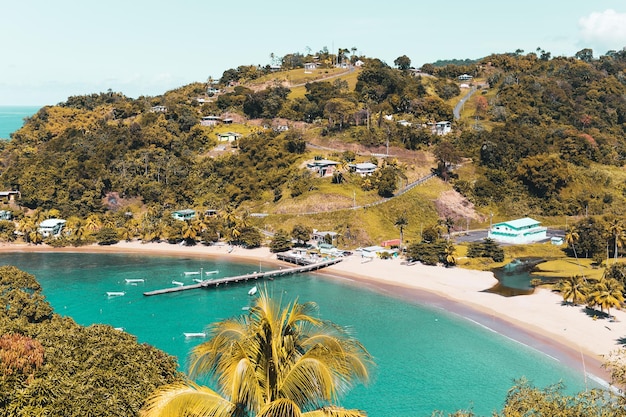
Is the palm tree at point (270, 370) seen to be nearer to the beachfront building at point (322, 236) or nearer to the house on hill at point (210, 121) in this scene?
the beachfront building at point (322, 236)

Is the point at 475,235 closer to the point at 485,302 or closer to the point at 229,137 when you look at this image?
the point at 485,302

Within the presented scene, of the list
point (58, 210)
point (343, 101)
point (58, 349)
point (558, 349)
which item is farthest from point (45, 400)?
point (343, 101)

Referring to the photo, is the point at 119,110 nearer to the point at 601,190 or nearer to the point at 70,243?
the point at 70,243

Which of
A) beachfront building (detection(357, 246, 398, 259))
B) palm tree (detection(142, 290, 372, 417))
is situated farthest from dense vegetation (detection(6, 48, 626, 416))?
palm tree (detection(142, 290, 372, 417))

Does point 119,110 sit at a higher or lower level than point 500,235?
higher

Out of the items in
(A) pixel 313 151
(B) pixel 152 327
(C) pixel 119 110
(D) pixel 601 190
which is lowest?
(B) pixel 152 327

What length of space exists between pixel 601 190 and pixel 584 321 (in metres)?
69.2

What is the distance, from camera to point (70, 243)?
105 meters

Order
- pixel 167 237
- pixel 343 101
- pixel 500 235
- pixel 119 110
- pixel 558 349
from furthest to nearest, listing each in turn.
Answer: pixel 119 110 < pixel 343 101 < pixel 167 237 < pixel 500 235 < pixel 558 349

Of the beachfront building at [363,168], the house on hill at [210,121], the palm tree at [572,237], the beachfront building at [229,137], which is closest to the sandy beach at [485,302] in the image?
the palm tree at [572,237]

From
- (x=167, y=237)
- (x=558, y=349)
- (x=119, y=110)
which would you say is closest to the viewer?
(x=558, y=349)

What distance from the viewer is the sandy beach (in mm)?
54031

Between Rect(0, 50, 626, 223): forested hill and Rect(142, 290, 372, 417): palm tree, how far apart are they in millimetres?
98236

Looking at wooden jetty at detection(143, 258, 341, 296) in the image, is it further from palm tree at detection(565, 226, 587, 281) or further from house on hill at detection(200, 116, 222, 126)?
house on hill at detection(200, 116, 222, 126)
